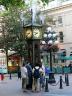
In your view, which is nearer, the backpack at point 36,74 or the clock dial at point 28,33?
the backpack at point 36,74

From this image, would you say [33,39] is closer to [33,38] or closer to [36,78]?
[33,38]

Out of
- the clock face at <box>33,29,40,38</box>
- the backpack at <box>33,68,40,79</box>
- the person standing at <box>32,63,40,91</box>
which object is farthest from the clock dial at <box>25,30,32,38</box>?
the backpack at <box>33,68,40,79</box>

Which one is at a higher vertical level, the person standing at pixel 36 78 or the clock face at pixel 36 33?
the clock face at pixel 36 33

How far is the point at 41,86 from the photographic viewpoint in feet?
86.5

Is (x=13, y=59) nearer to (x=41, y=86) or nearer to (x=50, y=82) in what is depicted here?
(x=50, y=82)

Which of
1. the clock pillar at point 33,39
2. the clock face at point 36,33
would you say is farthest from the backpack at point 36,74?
the clock face at point 36,33

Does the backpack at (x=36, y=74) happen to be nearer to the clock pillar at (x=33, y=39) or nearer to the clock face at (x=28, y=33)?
the clock pillar at (x=33, y=39)

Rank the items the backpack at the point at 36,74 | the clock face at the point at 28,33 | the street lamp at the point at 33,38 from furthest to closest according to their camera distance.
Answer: the clock face at the point at 28,33, the street lamp at the point at 33,38, the backpack at the point at 36,74

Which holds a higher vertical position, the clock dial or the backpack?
the clock dial

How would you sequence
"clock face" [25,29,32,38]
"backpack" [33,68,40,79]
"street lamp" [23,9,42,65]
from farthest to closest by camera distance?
1. "clock face" [25,29,32,38]
2. "street lamp" [23,9,42,65]
3. "backpack" [33,68,40,79]

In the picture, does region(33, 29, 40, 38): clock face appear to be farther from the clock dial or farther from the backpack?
the backpack

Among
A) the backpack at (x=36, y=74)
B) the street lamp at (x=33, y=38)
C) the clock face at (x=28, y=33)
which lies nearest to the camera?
the backpack at (x=36, y=74)

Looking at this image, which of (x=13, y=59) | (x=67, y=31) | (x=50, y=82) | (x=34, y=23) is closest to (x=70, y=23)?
(x=67, y=31)

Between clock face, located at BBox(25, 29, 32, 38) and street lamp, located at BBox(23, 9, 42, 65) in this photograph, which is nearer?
street lamp, located at BBox(23, 9, 42, 65)
